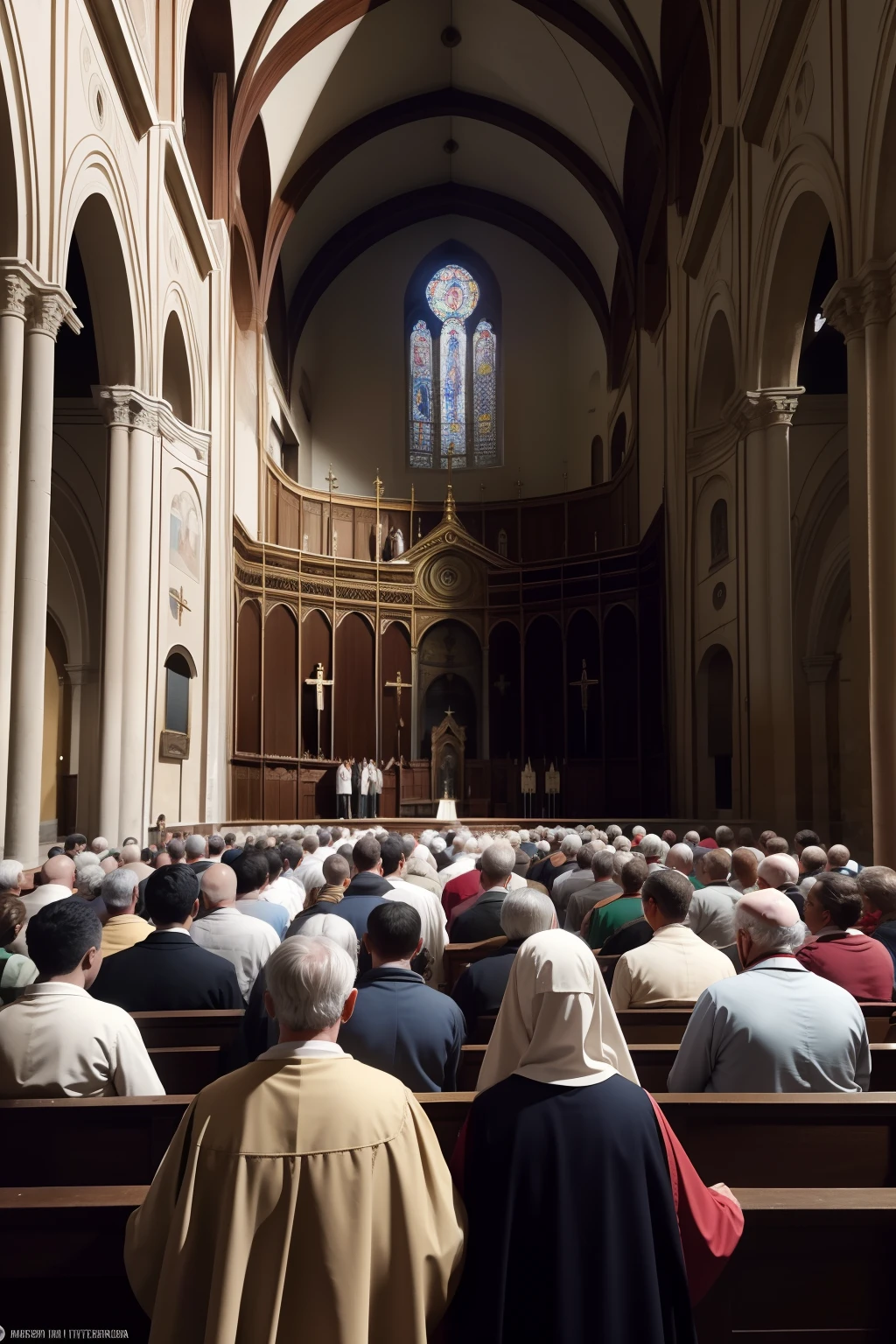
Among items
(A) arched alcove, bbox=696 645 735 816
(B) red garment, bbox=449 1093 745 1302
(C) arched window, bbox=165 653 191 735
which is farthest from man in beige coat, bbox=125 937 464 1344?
(A) arched alcove, bbox=696 645 735 816

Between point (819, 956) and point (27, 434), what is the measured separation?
8219mm

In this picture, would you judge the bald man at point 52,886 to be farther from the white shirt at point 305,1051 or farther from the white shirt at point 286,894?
the white shirt at point 305,1051

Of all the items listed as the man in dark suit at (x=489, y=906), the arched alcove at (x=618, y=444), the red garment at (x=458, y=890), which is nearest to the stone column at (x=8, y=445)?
the red garment at (x=458, y=890)

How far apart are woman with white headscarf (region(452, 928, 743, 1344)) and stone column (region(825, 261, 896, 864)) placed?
808 cm

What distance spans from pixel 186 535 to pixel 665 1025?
46.8ft

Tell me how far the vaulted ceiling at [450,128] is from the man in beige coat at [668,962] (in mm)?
18034

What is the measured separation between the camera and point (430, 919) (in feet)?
16.9

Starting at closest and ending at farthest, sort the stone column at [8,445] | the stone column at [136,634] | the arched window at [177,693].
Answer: the stone column at [8,445] → the stone column at [136,634] → the arched window at [177,693]

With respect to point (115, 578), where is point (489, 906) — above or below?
below

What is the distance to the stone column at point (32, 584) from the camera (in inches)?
371

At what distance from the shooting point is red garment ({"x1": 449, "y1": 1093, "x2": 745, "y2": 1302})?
6.69 ft

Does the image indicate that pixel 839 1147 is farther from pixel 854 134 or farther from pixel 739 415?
pixel 739 415

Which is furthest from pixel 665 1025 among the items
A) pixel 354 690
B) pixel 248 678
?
pixel 354 690

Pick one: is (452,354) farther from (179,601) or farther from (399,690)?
(179,601)
